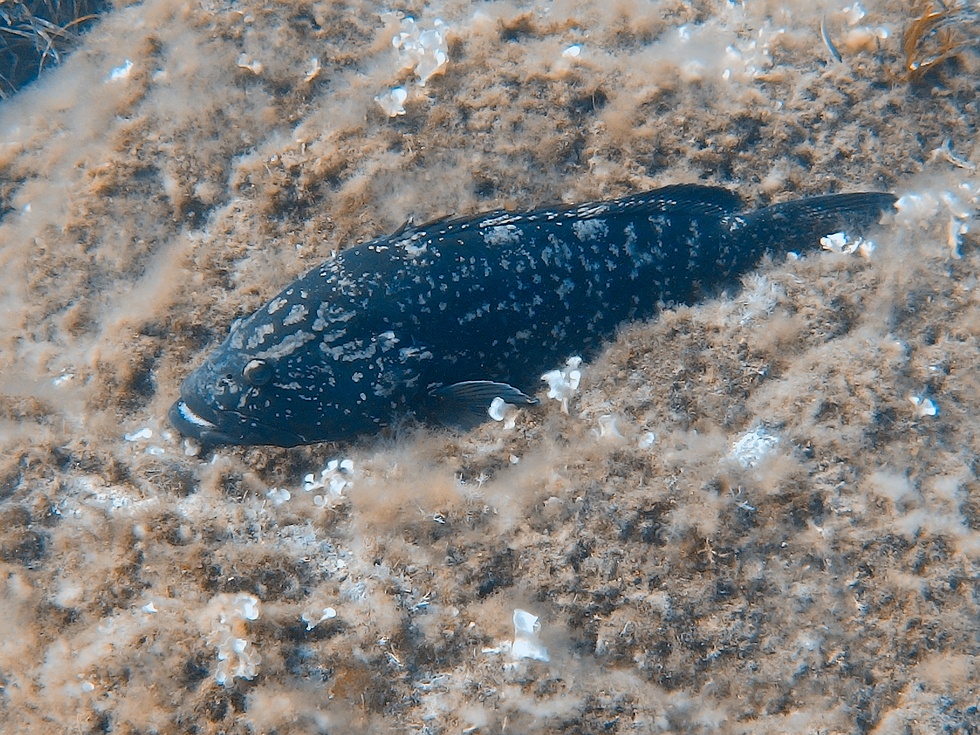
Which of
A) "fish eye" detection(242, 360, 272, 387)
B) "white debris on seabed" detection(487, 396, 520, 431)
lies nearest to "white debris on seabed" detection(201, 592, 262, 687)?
"fish eye" detection(242, 360, 272, 387)

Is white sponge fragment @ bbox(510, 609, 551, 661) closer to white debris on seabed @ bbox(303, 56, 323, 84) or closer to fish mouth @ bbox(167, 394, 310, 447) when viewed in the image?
fish mouth @ bbox(167, 394, 310, 447)

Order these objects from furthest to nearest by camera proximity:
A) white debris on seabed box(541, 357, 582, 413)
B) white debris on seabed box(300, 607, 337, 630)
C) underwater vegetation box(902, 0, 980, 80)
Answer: underwater vegetation box(902, 0, 980, 80) < white debris on seabed box(541, 357, 582, 413) < white debris on seabed box(300, 607, 337, 630)

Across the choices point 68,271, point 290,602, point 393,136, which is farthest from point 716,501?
point 68,271

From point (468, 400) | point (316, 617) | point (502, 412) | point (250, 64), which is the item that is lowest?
point (316, 617)

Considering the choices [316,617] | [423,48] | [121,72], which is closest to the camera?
[316,617]

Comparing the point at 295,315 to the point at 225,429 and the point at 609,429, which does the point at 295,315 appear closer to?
the point at 225,429

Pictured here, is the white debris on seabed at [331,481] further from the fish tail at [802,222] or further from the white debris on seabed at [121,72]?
the white debris on seabed at [121,72]

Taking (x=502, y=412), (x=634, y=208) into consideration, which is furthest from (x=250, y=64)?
(x=502, y=412)

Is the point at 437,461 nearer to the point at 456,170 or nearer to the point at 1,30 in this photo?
the point at 456,170
